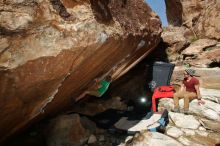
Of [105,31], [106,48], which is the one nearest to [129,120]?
[106,48]

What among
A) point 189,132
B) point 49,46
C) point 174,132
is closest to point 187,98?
point 189,132

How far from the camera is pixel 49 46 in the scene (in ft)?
10.8

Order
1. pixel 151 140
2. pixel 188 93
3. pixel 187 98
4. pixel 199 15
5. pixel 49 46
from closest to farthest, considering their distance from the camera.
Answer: pixel 49 46
pixel 151 140
pixel 187 98
pixel 188 93
pixel 199 15

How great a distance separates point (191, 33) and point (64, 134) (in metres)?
8.33

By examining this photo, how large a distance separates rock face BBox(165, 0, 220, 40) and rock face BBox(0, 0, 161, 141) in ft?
22.1

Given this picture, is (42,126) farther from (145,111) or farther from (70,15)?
(70,15)

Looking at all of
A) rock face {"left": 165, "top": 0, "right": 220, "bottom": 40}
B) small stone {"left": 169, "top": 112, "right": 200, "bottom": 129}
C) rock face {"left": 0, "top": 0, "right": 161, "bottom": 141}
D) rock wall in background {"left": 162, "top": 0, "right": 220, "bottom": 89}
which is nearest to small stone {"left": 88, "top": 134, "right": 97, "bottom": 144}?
rock face {"left": 0, "top": 0, "right": 161, "bottom": 141}

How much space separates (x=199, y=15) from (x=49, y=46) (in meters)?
9.79

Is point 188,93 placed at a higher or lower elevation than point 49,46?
lower

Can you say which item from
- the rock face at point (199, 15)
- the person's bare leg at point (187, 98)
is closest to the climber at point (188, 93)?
the person's bare leg at point (187, 98)

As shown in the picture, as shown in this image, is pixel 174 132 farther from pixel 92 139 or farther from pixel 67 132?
pixel 67 132

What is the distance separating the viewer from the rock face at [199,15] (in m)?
10.5

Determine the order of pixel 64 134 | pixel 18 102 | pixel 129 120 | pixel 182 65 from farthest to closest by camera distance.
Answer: pixel 182 65 → pixel 129 120 → pixel 64 134 → pixel 18 102

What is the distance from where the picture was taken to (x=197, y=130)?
19.2 feet
